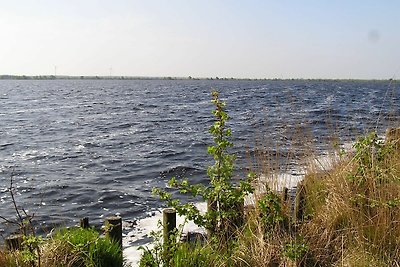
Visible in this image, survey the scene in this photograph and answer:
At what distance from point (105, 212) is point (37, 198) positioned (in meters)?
2.80

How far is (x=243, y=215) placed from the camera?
6012 millimetres

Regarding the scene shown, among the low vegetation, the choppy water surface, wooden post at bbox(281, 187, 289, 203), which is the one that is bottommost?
the choppy water surface

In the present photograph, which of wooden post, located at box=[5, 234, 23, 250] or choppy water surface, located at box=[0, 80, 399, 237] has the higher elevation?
wooden post, located at box=[5, 234, 23, 250]

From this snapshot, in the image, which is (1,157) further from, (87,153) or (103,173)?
(103,173)

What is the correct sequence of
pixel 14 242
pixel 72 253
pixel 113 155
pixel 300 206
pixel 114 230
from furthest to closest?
pixel 113 155, pixel 300 206, pixel 114 230, pixel 14 242, pixel 72 253

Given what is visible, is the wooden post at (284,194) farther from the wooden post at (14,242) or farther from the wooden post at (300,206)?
the wooden post at (14,242)

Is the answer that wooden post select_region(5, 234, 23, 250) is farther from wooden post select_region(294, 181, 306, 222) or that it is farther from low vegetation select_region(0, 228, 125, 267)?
wooden post select_region(294, 181, 306, 222)

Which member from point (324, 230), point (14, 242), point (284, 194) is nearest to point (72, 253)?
point (14, 242)

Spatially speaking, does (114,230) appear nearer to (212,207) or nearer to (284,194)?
(212,207)

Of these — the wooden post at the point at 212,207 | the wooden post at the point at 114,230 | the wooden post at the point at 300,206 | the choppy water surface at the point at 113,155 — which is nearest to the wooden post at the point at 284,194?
the wooden post at the point at 300,206

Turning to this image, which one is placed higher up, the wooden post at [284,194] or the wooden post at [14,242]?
the wooden post at [284,194]

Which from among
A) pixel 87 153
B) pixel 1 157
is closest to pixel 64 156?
pixel 87 153

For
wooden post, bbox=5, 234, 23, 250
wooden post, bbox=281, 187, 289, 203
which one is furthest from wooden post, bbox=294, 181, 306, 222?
wooden post, bbox=5, 234, 23, 250

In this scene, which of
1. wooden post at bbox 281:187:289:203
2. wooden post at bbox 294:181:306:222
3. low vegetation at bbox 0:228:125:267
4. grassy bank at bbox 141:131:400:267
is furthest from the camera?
wooden post at bbox 281:187:289:203
